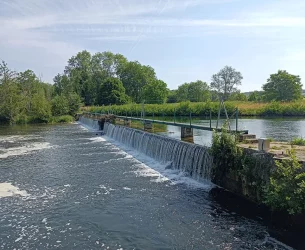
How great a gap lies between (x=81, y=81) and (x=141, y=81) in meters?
17.9

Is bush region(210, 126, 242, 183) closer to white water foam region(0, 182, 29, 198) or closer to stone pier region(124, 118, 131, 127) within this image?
white water foam region(0, 182, 29, 198)

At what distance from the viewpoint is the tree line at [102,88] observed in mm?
60438

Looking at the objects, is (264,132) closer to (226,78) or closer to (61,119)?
(61,119)

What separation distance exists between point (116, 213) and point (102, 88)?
235 ft

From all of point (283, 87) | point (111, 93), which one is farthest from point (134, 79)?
point (283, 87)

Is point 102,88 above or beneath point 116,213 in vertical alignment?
above

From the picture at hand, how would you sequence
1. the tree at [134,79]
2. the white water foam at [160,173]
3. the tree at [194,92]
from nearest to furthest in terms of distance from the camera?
the white water foam at [160,173] → the tree at [134,79] → the tree at [194,92]

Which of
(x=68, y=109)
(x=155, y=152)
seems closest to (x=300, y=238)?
(x=155, y=152)

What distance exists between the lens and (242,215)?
9.78 m

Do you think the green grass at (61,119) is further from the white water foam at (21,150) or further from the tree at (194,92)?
the tree at (194,92)

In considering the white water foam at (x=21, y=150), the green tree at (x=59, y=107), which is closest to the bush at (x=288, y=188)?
the white water foam at (x=21, y=150)

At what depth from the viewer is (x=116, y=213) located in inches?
413

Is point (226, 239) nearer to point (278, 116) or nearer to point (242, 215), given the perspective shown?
point (242, 215)

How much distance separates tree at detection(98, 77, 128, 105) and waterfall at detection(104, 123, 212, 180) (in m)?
53.1
